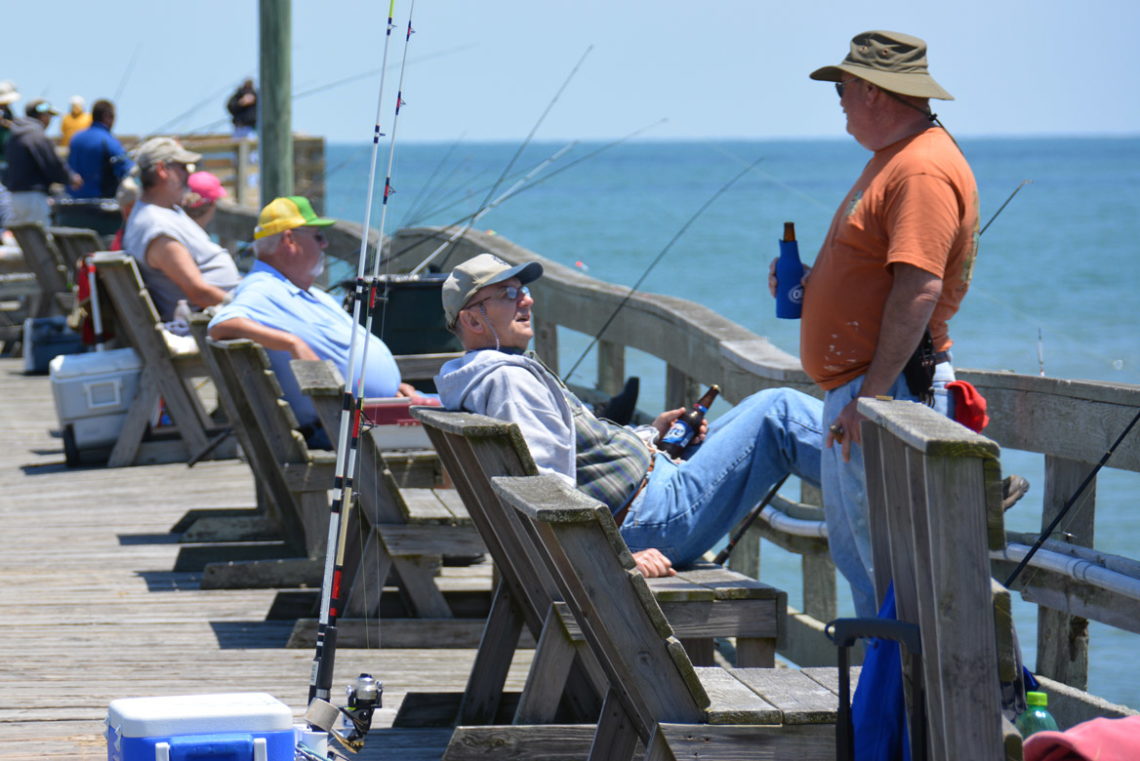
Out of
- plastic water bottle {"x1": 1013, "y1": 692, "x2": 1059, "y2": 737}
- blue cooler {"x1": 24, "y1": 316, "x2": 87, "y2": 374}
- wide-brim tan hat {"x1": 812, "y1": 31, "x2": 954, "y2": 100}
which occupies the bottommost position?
blue cooler {"x1": 24, "y1": 316, "x2": 87, "y2": 374}

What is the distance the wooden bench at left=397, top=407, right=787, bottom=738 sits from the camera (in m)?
3.40

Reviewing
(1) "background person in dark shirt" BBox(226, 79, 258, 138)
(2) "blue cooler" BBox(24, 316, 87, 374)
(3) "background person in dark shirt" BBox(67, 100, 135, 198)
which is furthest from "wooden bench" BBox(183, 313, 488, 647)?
(1) "background person in dark shirt" BBox(226, 79, 258, 138)

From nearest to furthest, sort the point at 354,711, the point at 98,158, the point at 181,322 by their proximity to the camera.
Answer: the point at 354,711, the point at 181,322, the point at 98,158

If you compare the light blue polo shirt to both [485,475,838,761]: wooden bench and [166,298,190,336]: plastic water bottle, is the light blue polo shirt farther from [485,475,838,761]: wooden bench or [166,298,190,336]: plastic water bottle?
[485,475,838,761]: wooden bench

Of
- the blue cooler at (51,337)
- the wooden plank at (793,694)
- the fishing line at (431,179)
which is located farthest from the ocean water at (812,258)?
the blue cooler at (51,337)

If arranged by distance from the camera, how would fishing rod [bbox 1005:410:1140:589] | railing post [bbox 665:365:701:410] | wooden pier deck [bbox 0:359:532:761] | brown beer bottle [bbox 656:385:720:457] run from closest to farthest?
fishing rod [bbox 1005:410:1140:589] → wooden pier deck [bbox 0:359:532:761] → brown beer bottle [bbox 656:385:720:457] → railing post [bbox 665:365:701:410]

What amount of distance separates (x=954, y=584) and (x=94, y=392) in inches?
251

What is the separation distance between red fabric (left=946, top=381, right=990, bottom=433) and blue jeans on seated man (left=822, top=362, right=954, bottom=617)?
3 centimetres

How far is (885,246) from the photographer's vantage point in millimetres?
3746

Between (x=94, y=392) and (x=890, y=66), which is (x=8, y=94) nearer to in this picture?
(x=94, y=392)

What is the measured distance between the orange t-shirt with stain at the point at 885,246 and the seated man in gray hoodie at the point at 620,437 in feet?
1.32

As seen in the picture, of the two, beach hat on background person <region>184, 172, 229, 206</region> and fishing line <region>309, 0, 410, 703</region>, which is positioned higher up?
beach hat on background person <region>184, 172, 229, 206</region>

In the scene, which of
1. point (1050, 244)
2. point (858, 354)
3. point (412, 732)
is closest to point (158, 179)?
point (412, 732)

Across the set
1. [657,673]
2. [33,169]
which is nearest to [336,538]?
[657,673]
